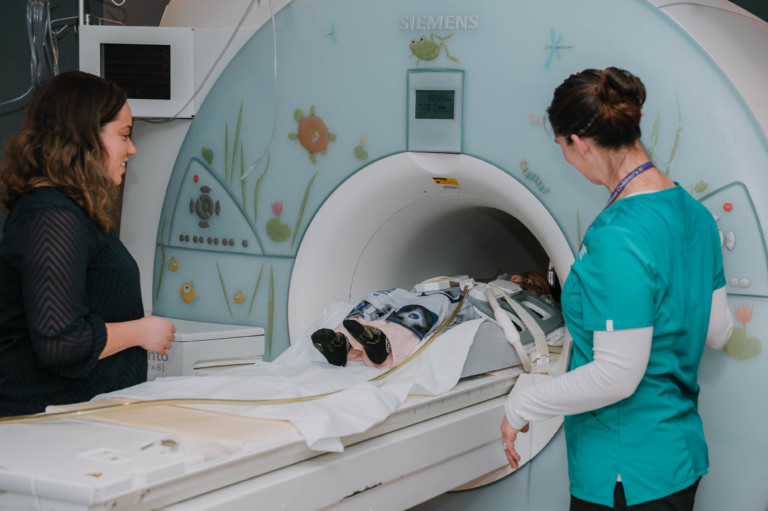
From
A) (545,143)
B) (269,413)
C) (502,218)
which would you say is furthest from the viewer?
(502,218)

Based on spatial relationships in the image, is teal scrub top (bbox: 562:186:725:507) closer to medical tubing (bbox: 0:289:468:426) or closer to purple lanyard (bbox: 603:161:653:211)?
purple lanyard (bbox: 603:161:653:211)

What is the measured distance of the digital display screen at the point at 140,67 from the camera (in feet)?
9.00

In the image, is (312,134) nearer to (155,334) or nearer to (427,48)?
(427,48)

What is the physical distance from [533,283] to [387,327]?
1.17 m

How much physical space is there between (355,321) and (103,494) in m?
1.02

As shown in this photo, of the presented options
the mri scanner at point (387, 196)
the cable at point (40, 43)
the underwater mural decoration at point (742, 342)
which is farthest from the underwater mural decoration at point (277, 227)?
the underwater mural decoration at point (742, 342)

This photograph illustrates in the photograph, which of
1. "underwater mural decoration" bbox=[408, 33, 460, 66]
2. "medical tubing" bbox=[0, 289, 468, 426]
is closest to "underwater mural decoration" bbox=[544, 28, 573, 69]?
"underwater mural decoration" bbox=[408, 33, 460, 66]

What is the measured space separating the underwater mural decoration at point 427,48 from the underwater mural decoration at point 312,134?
34 cm

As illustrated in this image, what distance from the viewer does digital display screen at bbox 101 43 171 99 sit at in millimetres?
2742

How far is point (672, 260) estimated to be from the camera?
4.52ft

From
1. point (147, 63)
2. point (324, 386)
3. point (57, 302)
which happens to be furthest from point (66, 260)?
point (147, 63)

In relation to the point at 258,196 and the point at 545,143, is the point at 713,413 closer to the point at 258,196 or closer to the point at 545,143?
A: the point at 545,143

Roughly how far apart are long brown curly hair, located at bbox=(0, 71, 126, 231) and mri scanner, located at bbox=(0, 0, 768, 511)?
43cm

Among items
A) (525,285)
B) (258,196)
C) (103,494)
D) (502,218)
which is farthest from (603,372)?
(502,218)
